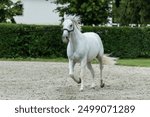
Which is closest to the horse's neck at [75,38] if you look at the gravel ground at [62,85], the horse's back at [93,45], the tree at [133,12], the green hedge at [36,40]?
the horse's back at [93,45]

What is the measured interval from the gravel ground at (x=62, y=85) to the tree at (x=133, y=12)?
20267 mm

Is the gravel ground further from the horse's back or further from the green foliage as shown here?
the green foliage

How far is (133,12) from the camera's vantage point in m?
A: 43.7

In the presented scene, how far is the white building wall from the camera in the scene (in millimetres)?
49531

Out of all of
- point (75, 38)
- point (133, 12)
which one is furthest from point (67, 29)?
point (133, 12)

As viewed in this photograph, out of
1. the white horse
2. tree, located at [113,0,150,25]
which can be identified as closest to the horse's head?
the white horse

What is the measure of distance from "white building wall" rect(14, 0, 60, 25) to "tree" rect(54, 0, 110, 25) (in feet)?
43.5

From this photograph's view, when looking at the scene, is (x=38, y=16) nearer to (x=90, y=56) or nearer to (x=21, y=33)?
(x=21, y=33)

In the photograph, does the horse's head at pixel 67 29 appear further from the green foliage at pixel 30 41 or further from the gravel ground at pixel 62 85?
the green foliage at pixel 30 41

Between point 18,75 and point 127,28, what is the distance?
41.5ft

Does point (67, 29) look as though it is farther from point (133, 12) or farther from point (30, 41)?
point (133, 12)

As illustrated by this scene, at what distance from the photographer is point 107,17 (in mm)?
36031

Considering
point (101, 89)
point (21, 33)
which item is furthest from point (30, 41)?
point (101, 89)

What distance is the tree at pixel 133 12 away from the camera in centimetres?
4166
